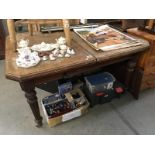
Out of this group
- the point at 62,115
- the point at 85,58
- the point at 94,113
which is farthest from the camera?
the point at 94,113

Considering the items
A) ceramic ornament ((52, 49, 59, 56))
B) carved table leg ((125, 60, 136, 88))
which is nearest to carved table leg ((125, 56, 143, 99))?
carved table leg ((125, 60, 136, 88))

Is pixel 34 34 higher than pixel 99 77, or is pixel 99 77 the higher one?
pixel 34 34

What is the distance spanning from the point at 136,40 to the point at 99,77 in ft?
1.60

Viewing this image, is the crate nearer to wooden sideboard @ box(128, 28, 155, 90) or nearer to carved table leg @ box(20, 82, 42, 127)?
carved table leg @ box(20, 82, 42, 127)

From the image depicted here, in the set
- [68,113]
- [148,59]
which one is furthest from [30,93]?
[148,59]

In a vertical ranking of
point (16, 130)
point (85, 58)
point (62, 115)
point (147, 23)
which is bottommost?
point (16, 130)

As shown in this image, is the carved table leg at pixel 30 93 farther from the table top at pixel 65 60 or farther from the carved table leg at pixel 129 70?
the carved table leg at pixel 129 70

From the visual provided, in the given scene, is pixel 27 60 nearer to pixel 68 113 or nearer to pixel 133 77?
pixel 68 113

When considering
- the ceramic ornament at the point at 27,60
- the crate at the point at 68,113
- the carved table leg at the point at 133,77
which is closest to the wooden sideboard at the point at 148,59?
the carved table leg at the point at 133,77
